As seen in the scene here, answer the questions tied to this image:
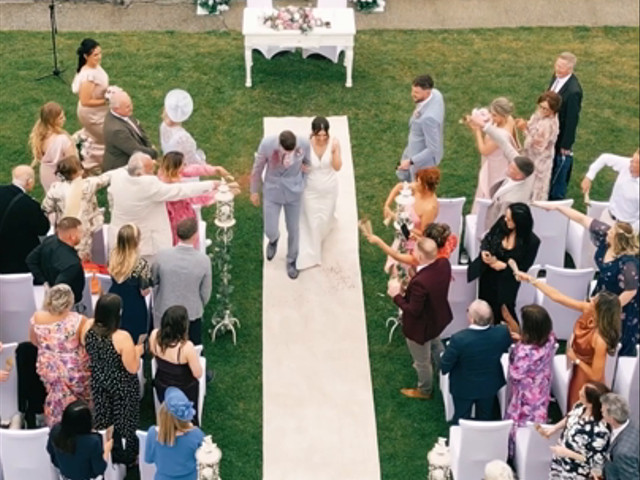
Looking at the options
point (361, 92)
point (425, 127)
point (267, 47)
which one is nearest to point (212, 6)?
point (267, 47)

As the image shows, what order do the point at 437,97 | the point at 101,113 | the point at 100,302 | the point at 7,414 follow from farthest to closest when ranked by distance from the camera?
1. the point at 101,113
2. the point at 437,97
3. the point at 7,414
4. the point at 100,302

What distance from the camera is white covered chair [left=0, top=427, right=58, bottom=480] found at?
8.60 m

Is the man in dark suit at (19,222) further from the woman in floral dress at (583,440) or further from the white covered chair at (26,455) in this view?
the woman in floral dress at (583,440)

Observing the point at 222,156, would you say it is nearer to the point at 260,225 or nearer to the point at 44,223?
the point at 260,225

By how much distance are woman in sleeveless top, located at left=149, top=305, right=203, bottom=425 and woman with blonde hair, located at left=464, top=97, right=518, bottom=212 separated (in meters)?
3.75

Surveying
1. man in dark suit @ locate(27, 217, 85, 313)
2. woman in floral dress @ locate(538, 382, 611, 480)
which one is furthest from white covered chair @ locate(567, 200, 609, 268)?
man in dark suit @ locate(27, 217, 85, 313)

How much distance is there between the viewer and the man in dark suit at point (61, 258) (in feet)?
30.8

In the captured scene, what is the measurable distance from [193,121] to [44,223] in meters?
4.09

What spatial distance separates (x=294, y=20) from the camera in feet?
47.5

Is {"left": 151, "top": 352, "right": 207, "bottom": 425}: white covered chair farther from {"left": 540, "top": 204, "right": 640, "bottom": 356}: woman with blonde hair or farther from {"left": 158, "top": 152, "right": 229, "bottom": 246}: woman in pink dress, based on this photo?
{"left": 540, "top": 204, "right": 640, "bottom": 356}: woman with blonde hair

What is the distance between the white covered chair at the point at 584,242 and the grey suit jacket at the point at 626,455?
347cm

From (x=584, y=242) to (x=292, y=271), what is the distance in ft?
9.05

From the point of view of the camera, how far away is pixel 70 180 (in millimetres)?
10367

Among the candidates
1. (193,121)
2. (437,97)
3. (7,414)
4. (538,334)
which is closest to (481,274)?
(538,334)
